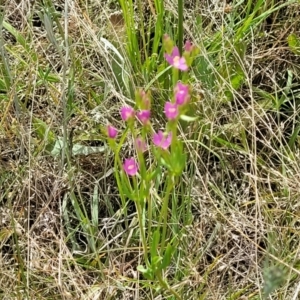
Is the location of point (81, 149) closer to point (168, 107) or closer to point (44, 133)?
point (44, 133)

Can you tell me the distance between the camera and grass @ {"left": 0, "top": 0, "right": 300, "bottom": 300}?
1.21 m

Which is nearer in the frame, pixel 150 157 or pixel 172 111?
pixel 172 111

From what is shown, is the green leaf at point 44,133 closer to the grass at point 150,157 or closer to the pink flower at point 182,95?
the grass at point 150,157

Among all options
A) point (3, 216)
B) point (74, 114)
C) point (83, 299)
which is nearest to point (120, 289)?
point (83, 299)

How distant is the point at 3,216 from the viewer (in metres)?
1.30

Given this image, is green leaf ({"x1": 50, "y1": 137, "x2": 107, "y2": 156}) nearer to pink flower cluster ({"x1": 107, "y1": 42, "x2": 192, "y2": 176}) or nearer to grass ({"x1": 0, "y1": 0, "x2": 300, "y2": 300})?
grass ({"x1": 0, "y1": 0, "x2": 300, "y2": 300})

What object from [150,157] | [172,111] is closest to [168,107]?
[172,111]

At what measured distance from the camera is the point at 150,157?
1.30 meters

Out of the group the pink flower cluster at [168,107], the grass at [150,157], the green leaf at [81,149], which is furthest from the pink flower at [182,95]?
the green leaf at [81,149]

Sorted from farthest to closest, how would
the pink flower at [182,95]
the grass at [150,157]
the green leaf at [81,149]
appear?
the green leaf at [81,149] → the grass at [150,157] → the pink flower at [182,95]

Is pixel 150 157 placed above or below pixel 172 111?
below

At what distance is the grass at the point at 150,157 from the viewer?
121 centimetres

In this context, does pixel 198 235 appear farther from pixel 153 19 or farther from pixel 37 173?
pixel 153 19

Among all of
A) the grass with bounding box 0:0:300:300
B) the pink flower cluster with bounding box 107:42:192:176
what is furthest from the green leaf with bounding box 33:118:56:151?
the pink flower cluster with bounding box 107:42:192:176
